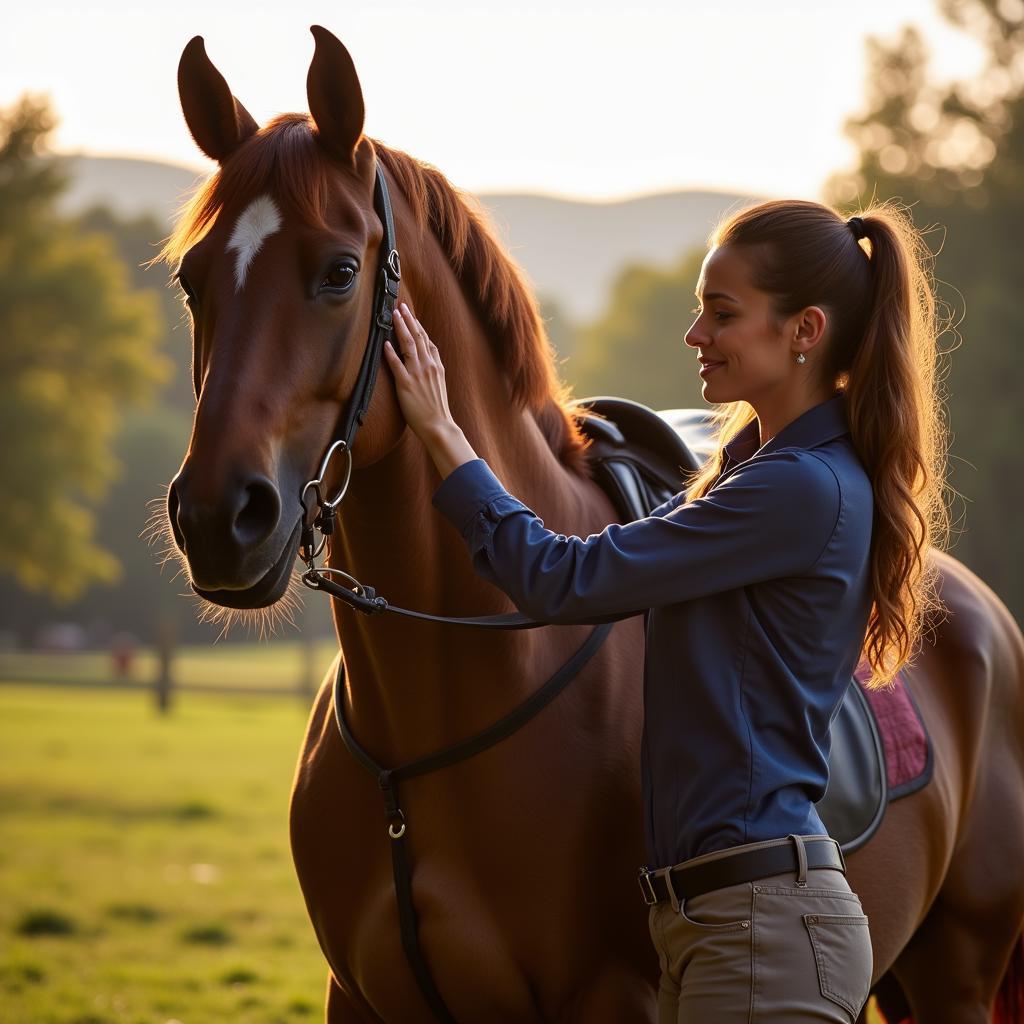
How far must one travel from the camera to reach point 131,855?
9367mm

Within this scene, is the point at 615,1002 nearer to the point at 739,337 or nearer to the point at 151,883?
the point at 739,337

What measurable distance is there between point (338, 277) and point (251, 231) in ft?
0.53

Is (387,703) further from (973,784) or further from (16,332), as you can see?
(16,332)

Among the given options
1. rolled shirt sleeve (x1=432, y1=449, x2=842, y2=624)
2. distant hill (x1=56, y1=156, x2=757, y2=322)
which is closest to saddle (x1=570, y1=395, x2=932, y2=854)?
rolled shirt sleeve (x1=432, y1=449, x2=842, y2=624)

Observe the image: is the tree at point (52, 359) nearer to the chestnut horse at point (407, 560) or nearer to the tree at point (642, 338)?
the chestnut horse at point (407, 560)

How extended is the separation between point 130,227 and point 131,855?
151 feet

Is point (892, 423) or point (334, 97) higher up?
point (334, 97)

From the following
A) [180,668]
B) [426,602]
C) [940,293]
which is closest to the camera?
[426,602]

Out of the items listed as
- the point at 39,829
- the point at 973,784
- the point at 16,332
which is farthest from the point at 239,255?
the point at 16,332

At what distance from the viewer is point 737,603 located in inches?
82.1

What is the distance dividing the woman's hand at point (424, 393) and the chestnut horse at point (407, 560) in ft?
0.14

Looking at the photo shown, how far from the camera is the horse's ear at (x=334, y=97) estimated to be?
217cm

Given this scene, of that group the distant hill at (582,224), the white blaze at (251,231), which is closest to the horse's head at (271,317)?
the white blaze at (251,231)

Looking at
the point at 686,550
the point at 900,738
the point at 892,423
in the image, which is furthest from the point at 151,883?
the point at 892,423
